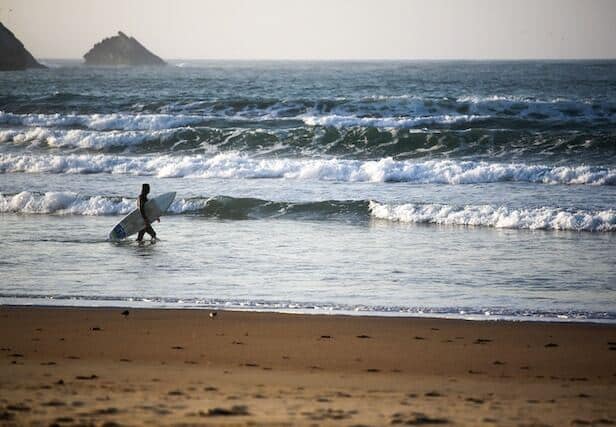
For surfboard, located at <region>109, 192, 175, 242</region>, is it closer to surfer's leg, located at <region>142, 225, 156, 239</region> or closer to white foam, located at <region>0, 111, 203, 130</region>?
surfer's leg, located at <region>142, 225, 156, 239</region>

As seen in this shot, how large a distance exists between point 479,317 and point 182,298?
3.40 metres

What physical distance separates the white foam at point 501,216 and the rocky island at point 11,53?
76.1 metres

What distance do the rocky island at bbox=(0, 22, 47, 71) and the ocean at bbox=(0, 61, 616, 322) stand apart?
5103cm

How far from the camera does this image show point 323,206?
18.7 m

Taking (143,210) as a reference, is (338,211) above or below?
below

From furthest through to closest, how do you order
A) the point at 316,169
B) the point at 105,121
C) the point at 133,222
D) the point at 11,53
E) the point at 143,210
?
the point at 11,53 → the point at 105,121 → the point at 316,169 → the point at 143,210 → the point at 133,222

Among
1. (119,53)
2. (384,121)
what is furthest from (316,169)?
(119,53)

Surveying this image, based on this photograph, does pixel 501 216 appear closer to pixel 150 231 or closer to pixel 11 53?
pixel 150 231

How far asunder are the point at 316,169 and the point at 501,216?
778 cm

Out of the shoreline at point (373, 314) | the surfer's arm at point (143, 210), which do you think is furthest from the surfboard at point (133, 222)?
the shoreline at point (373, 314)

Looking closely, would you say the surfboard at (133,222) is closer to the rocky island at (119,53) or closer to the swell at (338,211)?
the swell at (338,211)

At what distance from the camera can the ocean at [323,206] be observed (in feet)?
36.8

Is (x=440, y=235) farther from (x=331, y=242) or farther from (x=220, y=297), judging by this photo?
(x=220, y=297)

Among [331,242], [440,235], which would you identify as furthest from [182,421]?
[440,235]
